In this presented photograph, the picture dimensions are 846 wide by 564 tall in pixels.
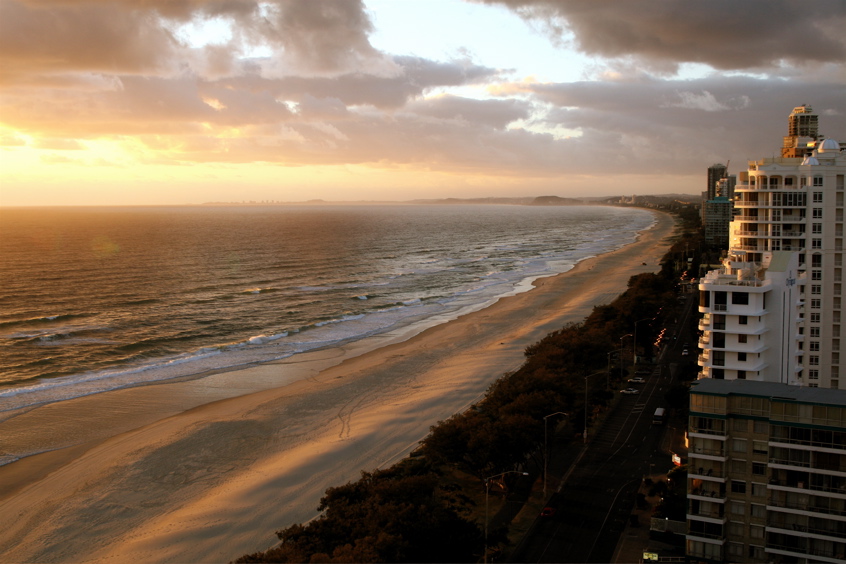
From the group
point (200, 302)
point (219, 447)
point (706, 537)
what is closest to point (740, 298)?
point (706, 537)

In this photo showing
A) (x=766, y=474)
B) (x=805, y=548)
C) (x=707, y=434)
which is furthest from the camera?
(x=707, y=434)

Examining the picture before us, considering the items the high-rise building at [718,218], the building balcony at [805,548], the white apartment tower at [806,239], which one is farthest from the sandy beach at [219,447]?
the high-rise building at [718,218]

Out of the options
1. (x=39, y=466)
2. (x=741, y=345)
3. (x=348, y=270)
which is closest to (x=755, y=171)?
(x=741, y=345)

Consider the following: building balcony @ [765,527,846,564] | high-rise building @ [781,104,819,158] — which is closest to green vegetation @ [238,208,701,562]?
building balcony @ [765,527,846,564]

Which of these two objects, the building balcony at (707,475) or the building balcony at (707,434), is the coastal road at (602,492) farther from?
the building balcony at (707,434)

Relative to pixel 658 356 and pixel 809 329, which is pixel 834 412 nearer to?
pixel 809 329

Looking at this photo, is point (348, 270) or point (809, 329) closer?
point (809, 329)

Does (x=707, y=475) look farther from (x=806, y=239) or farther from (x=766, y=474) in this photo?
(x=806, y=239)
